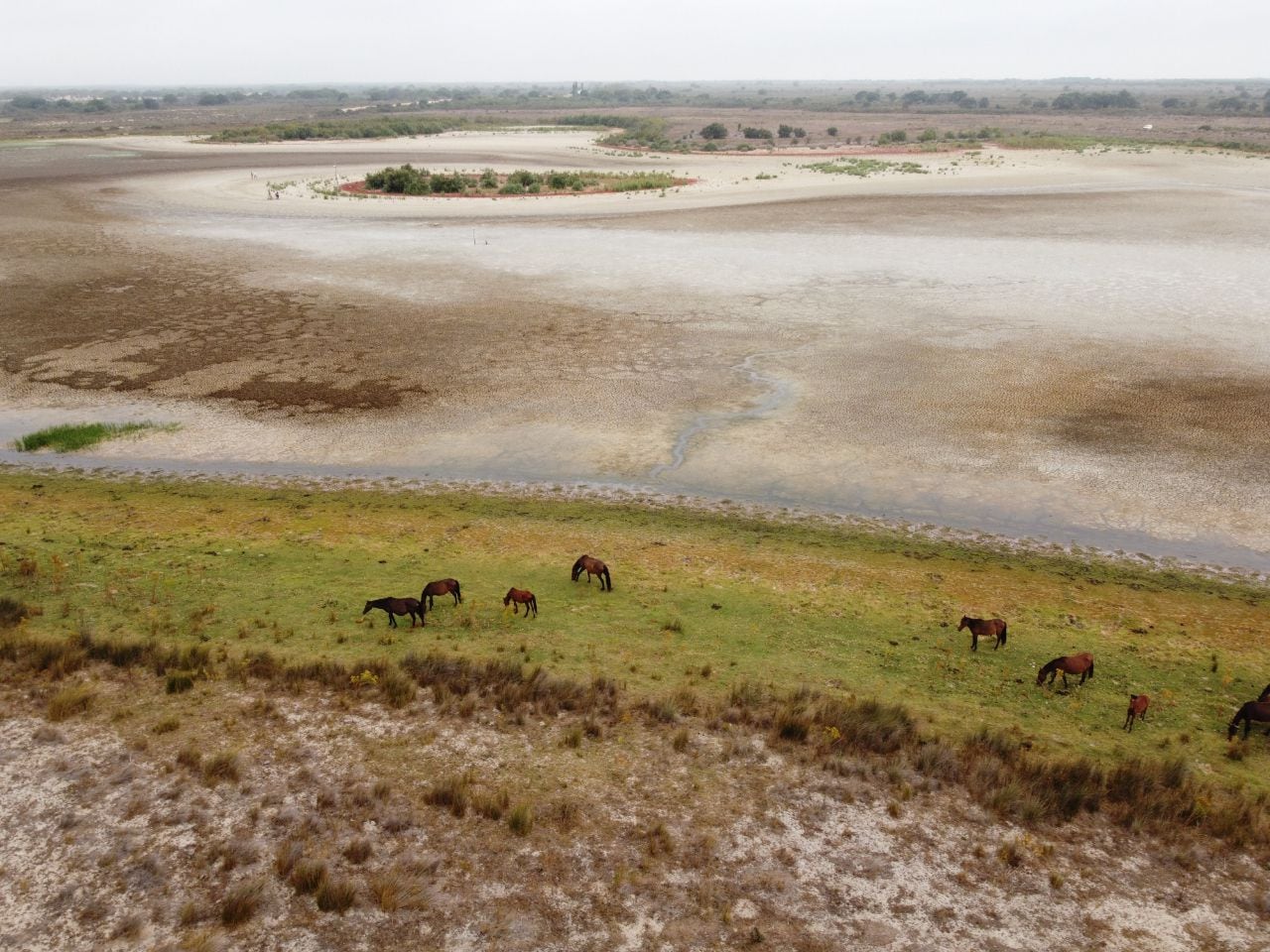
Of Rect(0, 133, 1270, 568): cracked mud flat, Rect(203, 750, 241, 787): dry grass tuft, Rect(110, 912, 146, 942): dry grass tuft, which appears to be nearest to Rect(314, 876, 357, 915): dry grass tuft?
Rect(110, 912, 146, 942): dry grass tuft

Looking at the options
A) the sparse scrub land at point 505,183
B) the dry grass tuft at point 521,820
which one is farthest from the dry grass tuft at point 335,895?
the sparse scrub land at point 505,183

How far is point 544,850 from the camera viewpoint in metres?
8.48

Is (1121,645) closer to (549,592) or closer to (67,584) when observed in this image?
(549,592)

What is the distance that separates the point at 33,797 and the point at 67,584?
5839 millimetres

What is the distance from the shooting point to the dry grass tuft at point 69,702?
10.2m

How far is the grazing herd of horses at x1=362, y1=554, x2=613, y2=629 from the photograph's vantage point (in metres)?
12.7

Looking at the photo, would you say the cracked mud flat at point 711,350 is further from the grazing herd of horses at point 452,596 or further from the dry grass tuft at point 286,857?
the dry grass tuft at point 286,857

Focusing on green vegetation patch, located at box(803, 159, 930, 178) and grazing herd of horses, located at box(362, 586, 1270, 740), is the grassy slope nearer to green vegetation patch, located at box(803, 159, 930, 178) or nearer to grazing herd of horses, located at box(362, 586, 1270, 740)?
grazing herd of horses, located at box(362, 586, 1270, 740)

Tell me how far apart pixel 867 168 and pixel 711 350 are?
183ft

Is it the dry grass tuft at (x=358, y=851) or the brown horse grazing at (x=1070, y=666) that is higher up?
the brown horse grazing at (x=1070, y=666)

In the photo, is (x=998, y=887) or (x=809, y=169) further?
(x=809, y=169)

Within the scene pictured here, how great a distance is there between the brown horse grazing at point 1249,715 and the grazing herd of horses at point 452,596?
28.1ft

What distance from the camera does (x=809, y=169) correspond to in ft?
248

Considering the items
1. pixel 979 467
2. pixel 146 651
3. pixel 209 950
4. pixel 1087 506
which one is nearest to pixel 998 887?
pixel 209 950
